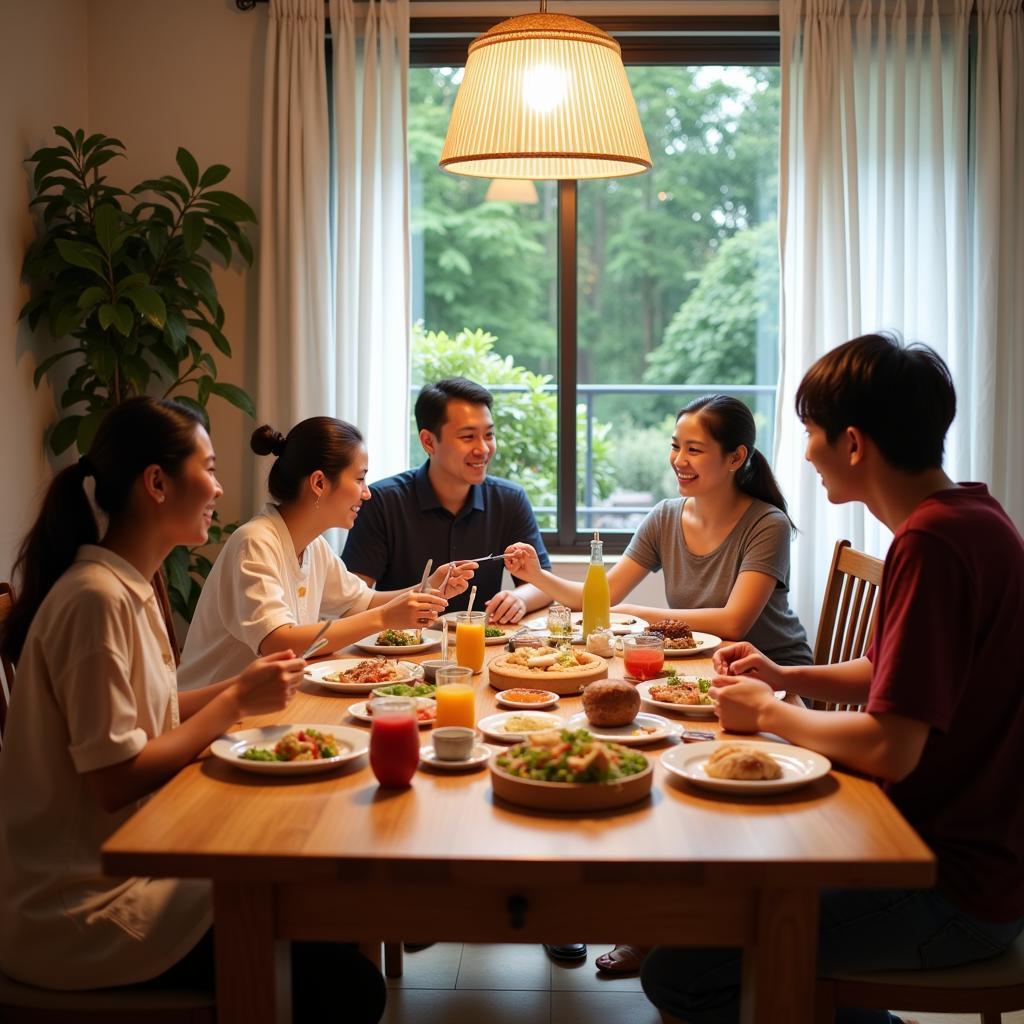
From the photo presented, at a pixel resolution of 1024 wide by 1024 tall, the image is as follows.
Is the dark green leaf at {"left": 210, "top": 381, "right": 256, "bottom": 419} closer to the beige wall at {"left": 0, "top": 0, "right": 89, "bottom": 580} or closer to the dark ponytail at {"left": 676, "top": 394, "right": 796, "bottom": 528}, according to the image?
the beige wall at {"left": 0, "top": 0, "right": 89, "bottom": 580}

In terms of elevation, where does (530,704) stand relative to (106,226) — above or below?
below

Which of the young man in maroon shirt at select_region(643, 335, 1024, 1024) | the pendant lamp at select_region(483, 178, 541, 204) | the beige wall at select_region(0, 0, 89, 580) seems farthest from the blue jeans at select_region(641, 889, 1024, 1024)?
the pendant lamp at select_region(483, 178, 541, 204)

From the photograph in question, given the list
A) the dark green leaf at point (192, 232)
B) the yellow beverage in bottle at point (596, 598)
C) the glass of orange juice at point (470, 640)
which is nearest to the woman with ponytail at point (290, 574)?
the glass of orange juice at point (470, 640)

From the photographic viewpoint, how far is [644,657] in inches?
88.6

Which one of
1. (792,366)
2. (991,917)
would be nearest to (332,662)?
(991,917)

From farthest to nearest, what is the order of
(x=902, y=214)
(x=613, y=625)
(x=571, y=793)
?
(x=902, y=214), (x=613, y=625), (x=571, y=793)

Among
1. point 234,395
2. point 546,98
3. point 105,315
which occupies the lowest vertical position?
Answer: point 234,395

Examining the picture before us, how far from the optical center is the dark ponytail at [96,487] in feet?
5.70

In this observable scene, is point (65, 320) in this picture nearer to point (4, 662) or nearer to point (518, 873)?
point (4, 662)

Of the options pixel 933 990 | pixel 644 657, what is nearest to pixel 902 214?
pixel 644 657

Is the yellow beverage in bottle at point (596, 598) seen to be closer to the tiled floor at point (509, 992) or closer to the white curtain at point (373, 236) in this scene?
the tiled floor at point (509, 992)

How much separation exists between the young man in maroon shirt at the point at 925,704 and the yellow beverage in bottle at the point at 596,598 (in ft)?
2.74

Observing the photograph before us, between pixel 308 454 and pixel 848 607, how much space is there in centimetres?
128

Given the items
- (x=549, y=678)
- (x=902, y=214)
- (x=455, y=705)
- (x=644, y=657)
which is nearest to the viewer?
(x=455, y=705)
